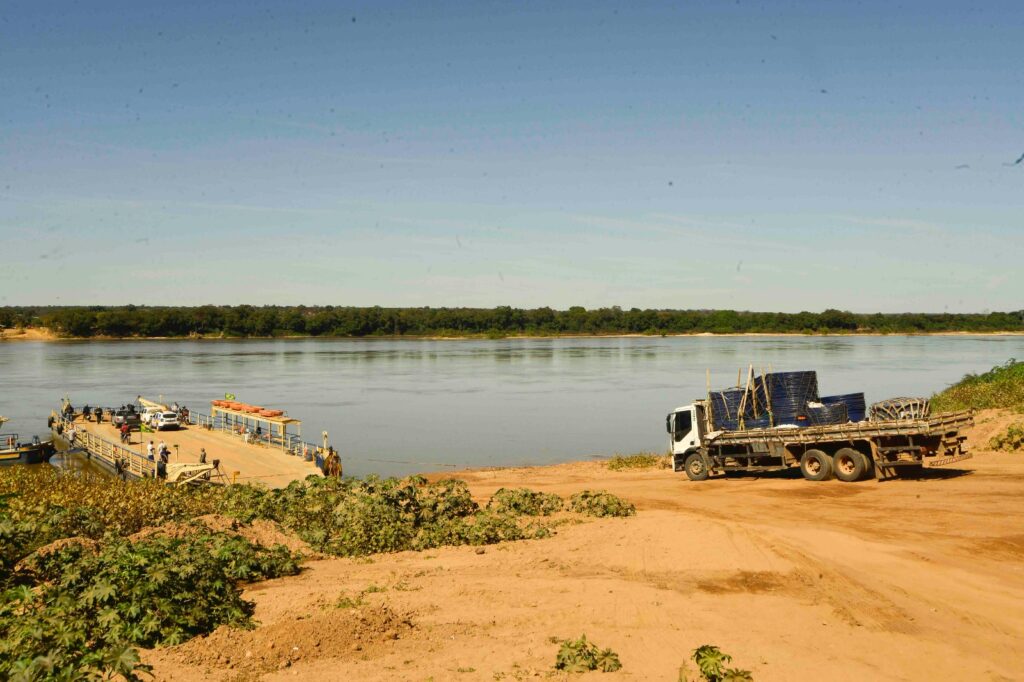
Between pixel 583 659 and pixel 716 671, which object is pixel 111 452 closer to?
pixel 583 659

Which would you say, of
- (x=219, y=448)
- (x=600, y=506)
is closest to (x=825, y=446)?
(x=600, y=506)

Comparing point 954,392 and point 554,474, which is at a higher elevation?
point 954,392

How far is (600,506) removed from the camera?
2111cm

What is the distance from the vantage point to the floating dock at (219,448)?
3450 cm

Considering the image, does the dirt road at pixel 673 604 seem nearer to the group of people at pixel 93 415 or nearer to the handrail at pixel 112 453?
the handrail at pixel 112 453

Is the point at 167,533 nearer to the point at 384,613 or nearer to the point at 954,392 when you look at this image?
the point at 384,613

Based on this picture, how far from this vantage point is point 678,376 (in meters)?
97.6

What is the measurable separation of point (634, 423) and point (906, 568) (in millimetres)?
43022

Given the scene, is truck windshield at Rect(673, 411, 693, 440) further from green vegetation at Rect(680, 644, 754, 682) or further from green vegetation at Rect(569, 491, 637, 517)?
green vegetation at Rect(680, 644, 754, 682)

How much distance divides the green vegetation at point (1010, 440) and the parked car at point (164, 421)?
4350 centimetres

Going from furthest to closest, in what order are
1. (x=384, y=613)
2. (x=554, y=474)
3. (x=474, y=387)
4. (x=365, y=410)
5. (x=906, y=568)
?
1. (x=474, y=387)
2. (x=365, y=410)
3. (x=554, y=474)
4. (x=906, y=568)
5. (x=384, y=613)

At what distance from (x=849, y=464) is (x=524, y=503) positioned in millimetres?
11717

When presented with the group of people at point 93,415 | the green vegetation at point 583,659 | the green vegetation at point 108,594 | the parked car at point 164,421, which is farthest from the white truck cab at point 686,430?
the group of people at point 93,415

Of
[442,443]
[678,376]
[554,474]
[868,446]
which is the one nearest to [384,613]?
[868,446]
